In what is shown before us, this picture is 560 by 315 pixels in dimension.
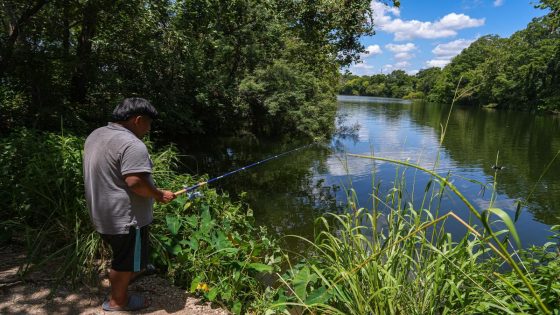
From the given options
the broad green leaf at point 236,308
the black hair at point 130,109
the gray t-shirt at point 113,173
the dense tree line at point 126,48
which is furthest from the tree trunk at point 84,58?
the broad green leaf at point 236,308

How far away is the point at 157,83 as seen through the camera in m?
12.2

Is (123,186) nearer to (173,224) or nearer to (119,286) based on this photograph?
(119,286)

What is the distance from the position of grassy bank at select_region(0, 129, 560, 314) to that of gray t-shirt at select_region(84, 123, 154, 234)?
0.85m

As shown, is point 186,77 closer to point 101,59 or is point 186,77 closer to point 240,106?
point 101,59

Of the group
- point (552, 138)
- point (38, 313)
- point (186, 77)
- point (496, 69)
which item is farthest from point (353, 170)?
point (496, 69)

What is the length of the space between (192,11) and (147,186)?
8.69 metres

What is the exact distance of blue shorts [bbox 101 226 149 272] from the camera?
2609 millimetres

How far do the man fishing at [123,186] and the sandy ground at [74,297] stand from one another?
30cm

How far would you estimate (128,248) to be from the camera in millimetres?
2650

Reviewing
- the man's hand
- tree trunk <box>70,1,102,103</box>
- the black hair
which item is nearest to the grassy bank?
the man's hand

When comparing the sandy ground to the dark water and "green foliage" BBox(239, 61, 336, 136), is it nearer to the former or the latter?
the dark water

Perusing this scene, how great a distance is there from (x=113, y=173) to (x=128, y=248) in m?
0.55

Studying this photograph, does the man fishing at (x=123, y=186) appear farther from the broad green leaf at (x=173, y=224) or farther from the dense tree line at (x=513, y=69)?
the dense tree line at (x=513, y=69)

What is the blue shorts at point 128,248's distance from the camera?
2.61 metres
